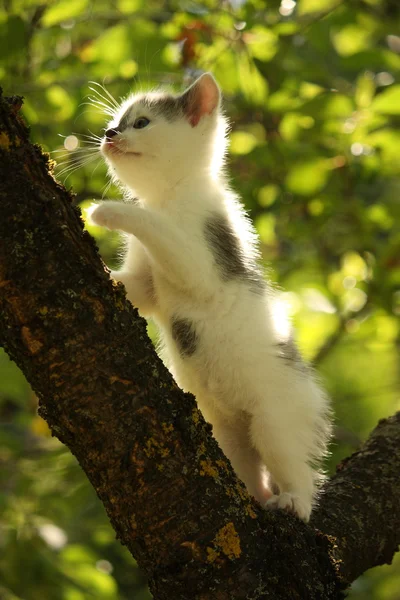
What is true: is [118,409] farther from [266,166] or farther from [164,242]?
[266,166]

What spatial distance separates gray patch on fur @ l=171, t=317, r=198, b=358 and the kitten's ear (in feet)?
3.88

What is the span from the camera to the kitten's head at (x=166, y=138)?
362cm

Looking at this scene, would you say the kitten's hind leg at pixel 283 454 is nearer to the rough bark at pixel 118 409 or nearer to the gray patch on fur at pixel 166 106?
the rough bark at pixel 118 409

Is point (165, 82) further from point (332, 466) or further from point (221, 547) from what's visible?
point (221, 547)

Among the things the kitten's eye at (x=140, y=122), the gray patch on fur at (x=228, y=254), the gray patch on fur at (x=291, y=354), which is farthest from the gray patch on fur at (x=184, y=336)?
the kitten's eye at (x=140, y=122)

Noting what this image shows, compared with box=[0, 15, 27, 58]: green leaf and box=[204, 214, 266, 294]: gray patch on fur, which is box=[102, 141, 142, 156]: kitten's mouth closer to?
box=[204, 214, 266, 294]: gray patch on fur

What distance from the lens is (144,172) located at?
362cm

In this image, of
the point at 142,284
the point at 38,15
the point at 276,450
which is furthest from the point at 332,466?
the point at 38,15

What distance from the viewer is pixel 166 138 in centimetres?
373

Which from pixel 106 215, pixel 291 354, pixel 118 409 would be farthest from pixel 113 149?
pixel 118 409

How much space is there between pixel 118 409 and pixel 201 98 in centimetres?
221

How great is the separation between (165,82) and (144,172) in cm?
157

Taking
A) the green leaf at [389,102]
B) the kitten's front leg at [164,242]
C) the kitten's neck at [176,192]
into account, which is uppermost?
the green leaf at [389,102]

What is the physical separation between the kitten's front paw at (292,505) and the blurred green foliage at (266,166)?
1.42 m
